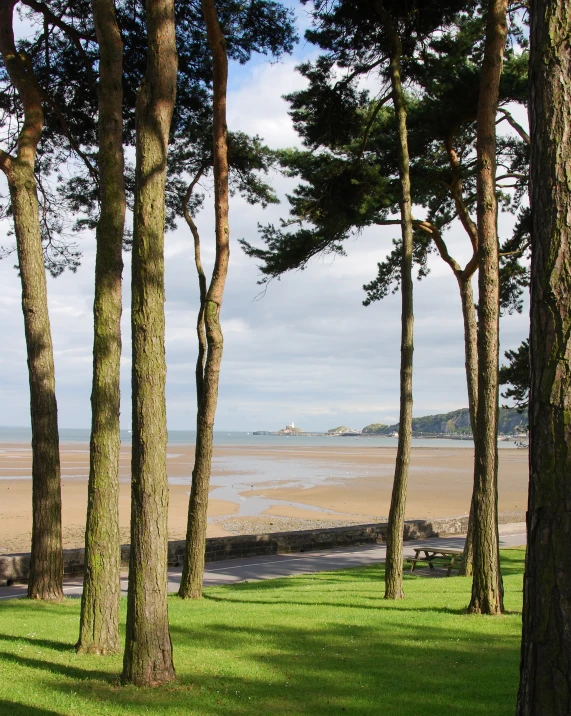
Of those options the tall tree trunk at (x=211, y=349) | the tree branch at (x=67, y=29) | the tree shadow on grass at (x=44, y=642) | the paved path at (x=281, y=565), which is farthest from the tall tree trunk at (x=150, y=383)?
the paved path at (x=281, y=565)

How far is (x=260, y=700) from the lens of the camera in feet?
14.1

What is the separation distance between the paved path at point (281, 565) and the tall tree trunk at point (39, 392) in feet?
4.15

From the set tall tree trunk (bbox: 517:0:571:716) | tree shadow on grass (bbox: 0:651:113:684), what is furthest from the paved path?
tall tree trunk (bbox: 517:0:571:716)

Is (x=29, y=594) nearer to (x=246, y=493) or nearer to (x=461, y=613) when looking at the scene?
(x=461, y=613)

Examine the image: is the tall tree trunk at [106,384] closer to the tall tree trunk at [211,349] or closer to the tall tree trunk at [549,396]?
the tall tree trunk at [211,349]

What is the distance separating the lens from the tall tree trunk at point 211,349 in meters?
8.83

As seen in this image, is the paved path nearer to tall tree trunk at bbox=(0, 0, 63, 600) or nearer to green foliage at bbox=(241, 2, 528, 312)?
tall tree trunk at bbox=(0, 0, 63, 600)

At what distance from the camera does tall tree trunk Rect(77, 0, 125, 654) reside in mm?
5668

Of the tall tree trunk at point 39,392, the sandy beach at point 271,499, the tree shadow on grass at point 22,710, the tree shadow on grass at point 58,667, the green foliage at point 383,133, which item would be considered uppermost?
the green foliage at point 383,133

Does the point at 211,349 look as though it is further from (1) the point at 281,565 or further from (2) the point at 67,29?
(1) the point at 281,565

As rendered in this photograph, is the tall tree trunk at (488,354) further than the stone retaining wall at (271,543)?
No

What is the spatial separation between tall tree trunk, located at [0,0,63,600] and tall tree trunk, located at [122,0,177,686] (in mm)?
Result: 3587

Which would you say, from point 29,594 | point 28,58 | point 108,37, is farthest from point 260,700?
point 28,58

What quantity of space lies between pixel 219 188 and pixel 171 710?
6.95 meters
